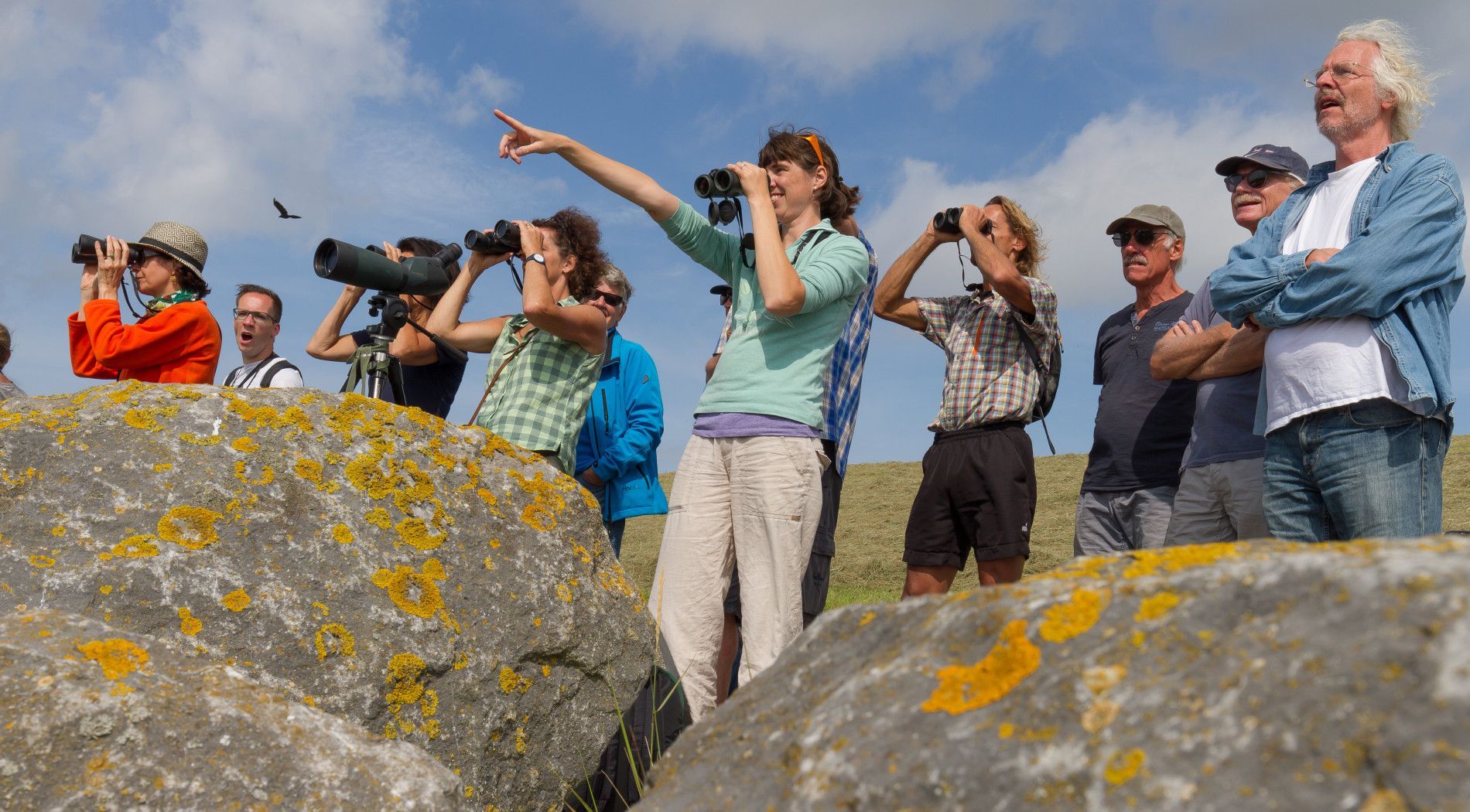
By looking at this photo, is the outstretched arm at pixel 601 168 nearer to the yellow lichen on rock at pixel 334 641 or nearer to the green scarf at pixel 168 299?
A: the yellow lichen on rock at pixel 334 641

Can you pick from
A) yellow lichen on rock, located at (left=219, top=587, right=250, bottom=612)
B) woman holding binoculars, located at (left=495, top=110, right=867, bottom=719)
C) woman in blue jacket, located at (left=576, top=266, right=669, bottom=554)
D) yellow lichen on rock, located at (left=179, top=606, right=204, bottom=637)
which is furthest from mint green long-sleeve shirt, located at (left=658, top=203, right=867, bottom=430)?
yellow lichen on rock, located at (left=179, top=606, right=204, bottom=637)

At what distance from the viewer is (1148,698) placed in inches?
52.9

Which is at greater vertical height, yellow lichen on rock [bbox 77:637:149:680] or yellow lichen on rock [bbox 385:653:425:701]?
yellow lichen on rock [bbox 77:637:149:680]

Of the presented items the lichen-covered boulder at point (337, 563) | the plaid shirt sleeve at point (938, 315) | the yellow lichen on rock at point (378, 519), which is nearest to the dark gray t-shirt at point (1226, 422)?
Answer: the plaid shirt sleeve at point (938, 315)

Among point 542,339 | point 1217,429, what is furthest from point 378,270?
point 1217,429

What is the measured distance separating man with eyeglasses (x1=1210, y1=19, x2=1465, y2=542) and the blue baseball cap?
1026 mm

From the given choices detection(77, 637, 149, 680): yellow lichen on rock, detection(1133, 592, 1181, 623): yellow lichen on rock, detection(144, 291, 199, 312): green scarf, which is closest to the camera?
detection(1133, 592, 1181, 623): yellow lichen on rock

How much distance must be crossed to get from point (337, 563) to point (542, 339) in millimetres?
1918

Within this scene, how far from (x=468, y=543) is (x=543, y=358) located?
159cm

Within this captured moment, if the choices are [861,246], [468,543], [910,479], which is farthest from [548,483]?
[910,479]

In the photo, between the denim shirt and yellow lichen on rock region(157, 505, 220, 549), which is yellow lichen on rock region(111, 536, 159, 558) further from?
the denim shirt

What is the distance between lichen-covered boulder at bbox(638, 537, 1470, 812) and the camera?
1186mm

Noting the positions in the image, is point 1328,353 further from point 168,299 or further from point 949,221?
point 168,299

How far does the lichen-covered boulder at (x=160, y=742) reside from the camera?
85.7 inches
